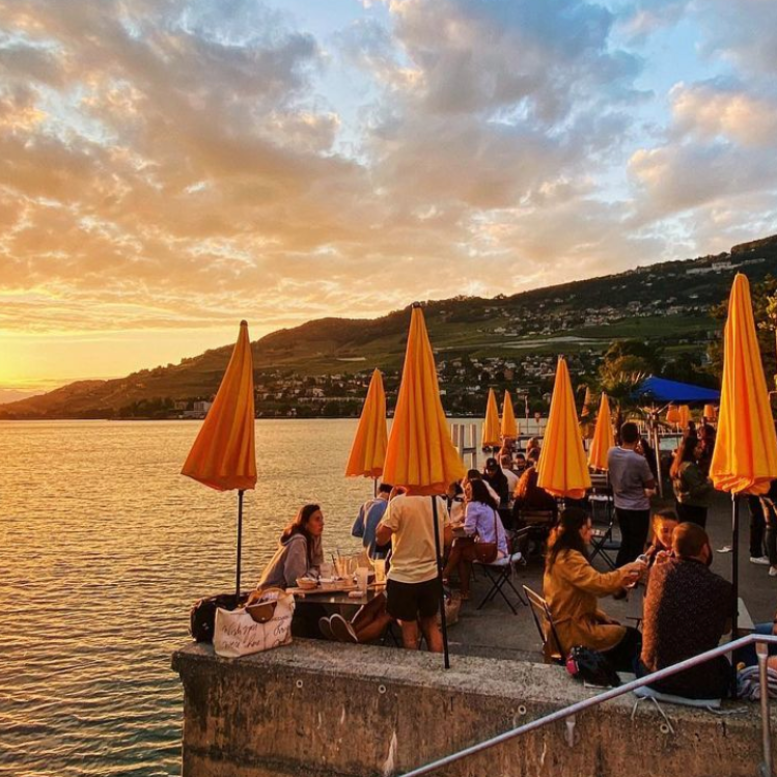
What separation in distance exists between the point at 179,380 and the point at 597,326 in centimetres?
12484

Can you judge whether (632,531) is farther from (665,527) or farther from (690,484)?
(665,527)

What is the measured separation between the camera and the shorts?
5.73 metres

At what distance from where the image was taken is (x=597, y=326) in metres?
161

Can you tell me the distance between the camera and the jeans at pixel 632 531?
8.98m

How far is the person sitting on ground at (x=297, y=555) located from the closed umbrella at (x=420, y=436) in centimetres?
170

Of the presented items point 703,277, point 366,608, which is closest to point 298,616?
point 366,608

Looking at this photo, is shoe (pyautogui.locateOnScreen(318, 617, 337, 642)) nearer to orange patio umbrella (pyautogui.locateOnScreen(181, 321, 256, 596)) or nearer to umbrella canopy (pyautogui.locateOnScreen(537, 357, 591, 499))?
orange patio umbrella (pyautogui.locateOnScreen(181, 321, 256, 596))

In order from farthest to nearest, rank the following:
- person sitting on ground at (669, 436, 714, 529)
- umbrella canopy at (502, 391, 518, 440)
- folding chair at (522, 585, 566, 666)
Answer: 1. umbrella canopy at (502, 391, 518, 440)
2. person sitting on ground at (669, 436, 714, 529)
3. folding chair at (522, 585, 566, 666)

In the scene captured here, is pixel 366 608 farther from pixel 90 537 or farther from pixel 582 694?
pixel 90 537

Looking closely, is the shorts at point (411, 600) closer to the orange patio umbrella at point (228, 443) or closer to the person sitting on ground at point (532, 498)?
the orange patio umbrella at point (228, 443)

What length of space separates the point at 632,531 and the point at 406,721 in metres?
5.75

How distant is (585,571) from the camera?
201 inches

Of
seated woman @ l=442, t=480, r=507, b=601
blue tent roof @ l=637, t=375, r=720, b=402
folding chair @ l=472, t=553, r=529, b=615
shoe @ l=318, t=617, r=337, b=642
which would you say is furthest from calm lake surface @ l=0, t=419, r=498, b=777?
blue tent roof @ l=637, t=375, r=720, b=402

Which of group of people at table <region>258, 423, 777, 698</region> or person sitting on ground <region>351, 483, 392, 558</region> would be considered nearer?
group of people at table <region>258, 423, 777, 698</region>
